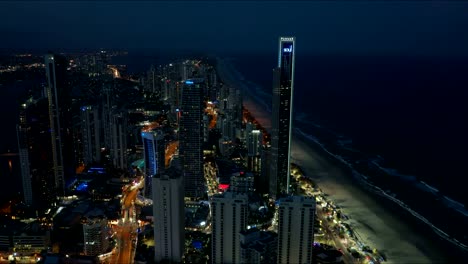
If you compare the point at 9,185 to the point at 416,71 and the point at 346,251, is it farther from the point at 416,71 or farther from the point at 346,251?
the point at 416,71

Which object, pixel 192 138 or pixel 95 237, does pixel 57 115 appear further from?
pixel 95 237

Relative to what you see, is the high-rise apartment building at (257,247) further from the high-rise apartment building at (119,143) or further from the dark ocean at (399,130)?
the high-rise apartment building at (119,143)

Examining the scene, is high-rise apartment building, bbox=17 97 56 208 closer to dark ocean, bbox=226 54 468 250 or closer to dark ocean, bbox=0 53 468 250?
dark ocean, bbox=0 53 468 250

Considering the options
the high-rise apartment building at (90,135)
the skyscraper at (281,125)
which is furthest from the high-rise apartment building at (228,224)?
the high-rise apartment building at (90,135)

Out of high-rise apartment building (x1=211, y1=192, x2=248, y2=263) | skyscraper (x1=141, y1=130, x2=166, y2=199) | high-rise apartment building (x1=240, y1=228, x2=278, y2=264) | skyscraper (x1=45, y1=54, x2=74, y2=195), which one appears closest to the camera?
high-rise apartment building (x1=240, y1=228, x2=278, y2=264)

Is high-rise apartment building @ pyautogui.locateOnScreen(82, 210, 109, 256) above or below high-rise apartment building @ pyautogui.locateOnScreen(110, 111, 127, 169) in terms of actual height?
below

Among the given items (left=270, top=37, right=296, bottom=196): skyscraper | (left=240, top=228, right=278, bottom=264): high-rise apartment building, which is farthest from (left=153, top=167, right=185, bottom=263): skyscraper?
(left=270, top=37, right=296, bottom=196): skyscraper
